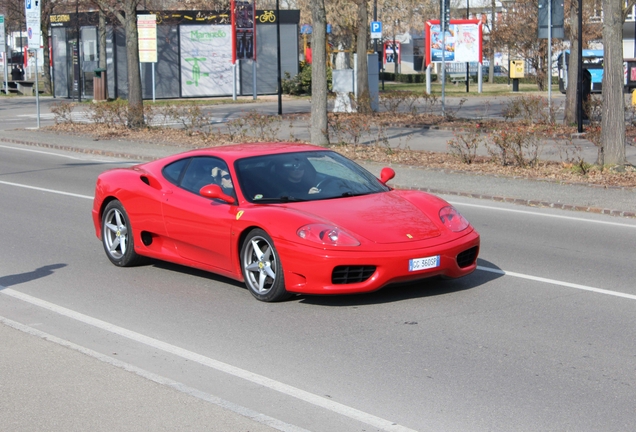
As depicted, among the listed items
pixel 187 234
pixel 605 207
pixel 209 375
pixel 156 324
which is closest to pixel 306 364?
pixel 209 375

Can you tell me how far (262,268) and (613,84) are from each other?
33.4 feet

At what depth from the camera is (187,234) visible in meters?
8.81

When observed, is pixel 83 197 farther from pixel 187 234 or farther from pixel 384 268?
pixel 384 268

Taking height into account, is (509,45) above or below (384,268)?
above

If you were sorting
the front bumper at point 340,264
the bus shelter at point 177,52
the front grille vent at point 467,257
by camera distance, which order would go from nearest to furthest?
the front bumper at point 340,264 < the front grille vent at point 467,257 < the bus shelter at point 177,52

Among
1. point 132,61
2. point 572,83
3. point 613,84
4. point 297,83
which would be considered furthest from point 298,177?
point 297,83

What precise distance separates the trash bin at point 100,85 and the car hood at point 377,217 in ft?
121

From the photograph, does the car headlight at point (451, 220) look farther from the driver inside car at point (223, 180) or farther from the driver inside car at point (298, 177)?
the driver inside car at point (223, 180)

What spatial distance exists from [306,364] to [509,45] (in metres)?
48.6

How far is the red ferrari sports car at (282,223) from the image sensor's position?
766 centimetres

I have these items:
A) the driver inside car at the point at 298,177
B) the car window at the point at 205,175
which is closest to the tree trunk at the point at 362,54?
the car window at the point at 205,175

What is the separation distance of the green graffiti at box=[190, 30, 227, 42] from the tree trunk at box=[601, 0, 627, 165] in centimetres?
3172

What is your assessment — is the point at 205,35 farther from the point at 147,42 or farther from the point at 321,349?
the point at 321,349

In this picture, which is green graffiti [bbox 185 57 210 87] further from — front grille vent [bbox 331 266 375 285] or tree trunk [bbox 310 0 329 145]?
front grille vent [bbox 331 266 375 285]
